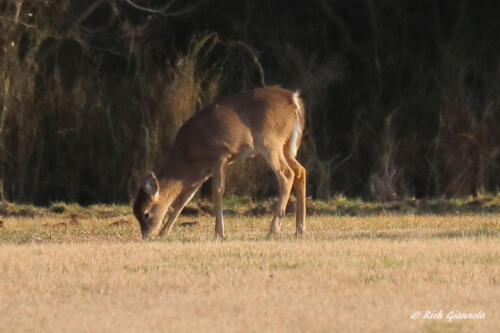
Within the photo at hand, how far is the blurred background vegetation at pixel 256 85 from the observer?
2062 centimetres

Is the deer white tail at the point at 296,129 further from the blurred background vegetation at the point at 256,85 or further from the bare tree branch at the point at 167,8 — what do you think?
the bare tree branch at the point at 167,8

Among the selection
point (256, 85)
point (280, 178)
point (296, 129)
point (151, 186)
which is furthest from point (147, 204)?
point (256, 85)

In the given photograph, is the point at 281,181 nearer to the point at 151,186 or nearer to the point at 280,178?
the point at 280,178

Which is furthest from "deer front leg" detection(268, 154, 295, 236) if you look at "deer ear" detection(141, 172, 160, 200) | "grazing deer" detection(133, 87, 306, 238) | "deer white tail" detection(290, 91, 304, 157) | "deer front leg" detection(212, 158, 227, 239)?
"deer ear" detection(141, 172, 160, 200)

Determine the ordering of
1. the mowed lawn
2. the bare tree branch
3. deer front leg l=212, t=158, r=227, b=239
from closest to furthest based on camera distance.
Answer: the mowed lawn, deer front leg l=212, t=158, r=227, b=239, the bare tree branch

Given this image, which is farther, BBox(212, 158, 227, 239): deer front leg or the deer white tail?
the deer white tail

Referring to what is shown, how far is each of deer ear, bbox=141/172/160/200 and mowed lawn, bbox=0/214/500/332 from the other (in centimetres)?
57

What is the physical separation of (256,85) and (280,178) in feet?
25.5

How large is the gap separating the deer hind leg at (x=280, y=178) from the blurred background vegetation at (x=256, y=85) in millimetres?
5416

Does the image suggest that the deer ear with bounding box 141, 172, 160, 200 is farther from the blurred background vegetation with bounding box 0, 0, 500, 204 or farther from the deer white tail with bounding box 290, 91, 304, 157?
the blurred background vegetation with bounding box 0, 0, 500, 204

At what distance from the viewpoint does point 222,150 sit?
14250mm

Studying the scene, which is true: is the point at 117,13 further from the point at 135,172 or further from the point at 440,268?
the point at 440,268

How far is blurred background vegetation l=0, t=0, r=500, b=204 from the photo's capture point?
67.7 ft

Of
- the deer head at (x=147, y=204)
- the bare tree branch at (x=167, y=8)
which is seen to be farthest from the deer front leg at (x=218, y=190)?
the bare tree branch at (x=167, y=8)
